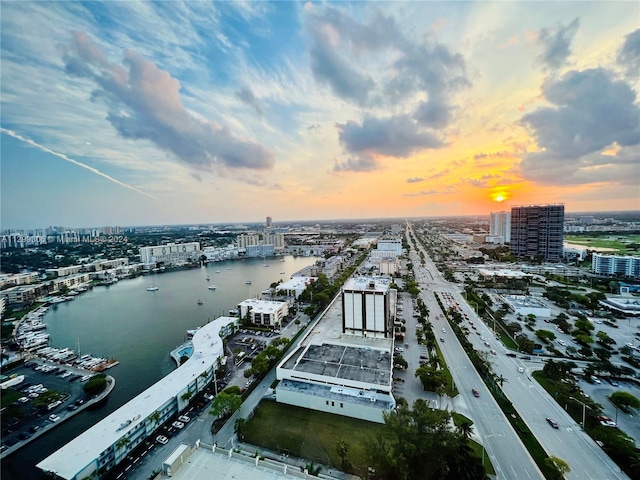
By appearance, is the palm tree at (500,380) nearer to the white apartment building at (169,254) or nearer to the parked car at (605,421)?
the parked car at (605,421)

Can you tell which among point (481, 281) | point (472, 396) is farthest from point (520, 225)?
point (472, 396)

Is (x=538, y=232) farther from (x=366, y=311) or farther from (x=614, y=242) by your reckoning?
(x=366, y=311)

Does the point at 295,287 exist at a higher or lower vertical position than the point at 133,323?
higher

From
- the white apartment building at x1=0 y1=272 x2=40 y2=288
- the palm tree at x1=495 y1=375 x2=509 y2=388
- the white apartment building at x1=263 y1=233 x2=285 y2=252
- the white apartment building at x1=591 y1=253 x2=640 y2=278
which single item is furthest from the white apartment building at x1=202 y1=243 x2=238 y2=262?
the white apartment building at x1=591 y1=253 x2=640 y2=278

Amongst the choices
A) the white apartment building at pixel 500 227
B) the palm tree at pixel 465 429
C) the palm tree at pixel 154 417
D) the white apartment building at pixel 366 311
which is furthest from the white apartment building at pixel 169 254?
the white apartment building at pixel 500 227

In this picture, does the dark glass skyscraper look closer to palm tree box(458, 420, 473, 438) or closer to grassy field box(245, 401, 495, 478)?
palm tree box(458, 420, 473, 438)

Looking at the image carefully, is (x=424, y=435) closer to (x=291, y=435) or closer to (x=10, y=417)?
(x=291, y=435)

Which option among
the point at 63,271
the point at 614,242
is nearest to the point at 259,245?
→ the point at 63,271

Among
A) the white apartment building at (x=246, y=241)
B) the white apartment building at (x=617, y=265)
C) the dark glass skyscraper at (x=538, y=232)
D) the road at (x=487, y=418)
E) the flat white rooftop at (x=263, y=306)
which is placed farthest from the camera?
the white apartment building at (x=246, y=241)
